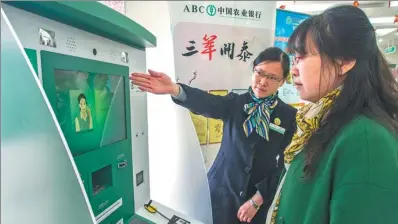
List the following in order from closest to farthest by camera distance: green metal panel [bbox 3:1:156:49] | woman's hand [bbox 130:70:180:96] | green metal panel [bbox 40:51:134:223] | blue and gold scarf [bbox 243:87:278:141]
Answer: green metal panel [bbox 3:1:156:49], green metal panel [bbox 40:51:134:223], woman's hand [bbox 130:70:180:96], blue and gold scarf [bbox 243:87:278:141]

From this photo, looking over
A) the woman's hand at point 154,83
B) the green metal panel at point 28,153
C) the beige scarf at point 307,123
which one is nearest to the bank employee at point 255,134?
the woman's hand at point 154,83

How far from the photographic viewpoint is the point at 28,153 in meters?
0.47

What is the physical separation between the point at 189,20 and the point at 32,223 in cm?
143

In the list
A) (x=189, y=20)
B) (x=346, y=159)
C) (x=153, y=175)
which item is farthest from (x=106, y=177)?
(x=189, y=20)

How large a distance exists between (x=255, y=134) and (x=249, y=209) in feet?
1.40

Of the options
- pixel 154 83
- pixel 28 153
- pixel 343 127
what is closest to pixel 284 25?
pixel 154 83

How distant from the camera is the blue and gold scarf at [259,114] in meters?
1.43

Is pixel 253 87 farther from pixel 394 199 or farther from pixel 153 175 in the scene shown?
pixel 394 199

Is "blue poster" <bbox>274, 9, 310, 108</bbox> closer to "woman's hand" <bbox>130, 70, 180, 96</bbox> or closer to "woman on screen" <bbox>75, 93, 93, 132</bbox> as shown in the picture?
"woman's hand" <bbox>130, 70, 180, 96</bbox>

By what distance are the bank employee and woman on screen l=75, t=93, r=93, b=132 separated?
1.98ft

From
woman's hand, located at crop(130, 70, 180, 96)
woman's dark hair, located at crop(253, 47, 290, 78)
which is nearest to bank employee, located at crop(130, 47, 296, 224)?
woman's dark hair, located at crop(253, 47, 290, 78)

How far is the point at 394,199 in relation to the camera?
66 centimetres

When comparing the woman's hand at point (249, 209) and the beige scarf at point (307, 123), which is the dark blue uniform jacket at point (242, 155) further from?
the beige scarf at point (307, 123)

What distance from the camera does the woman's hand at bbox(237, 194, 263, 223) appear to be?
1458 millimetres
